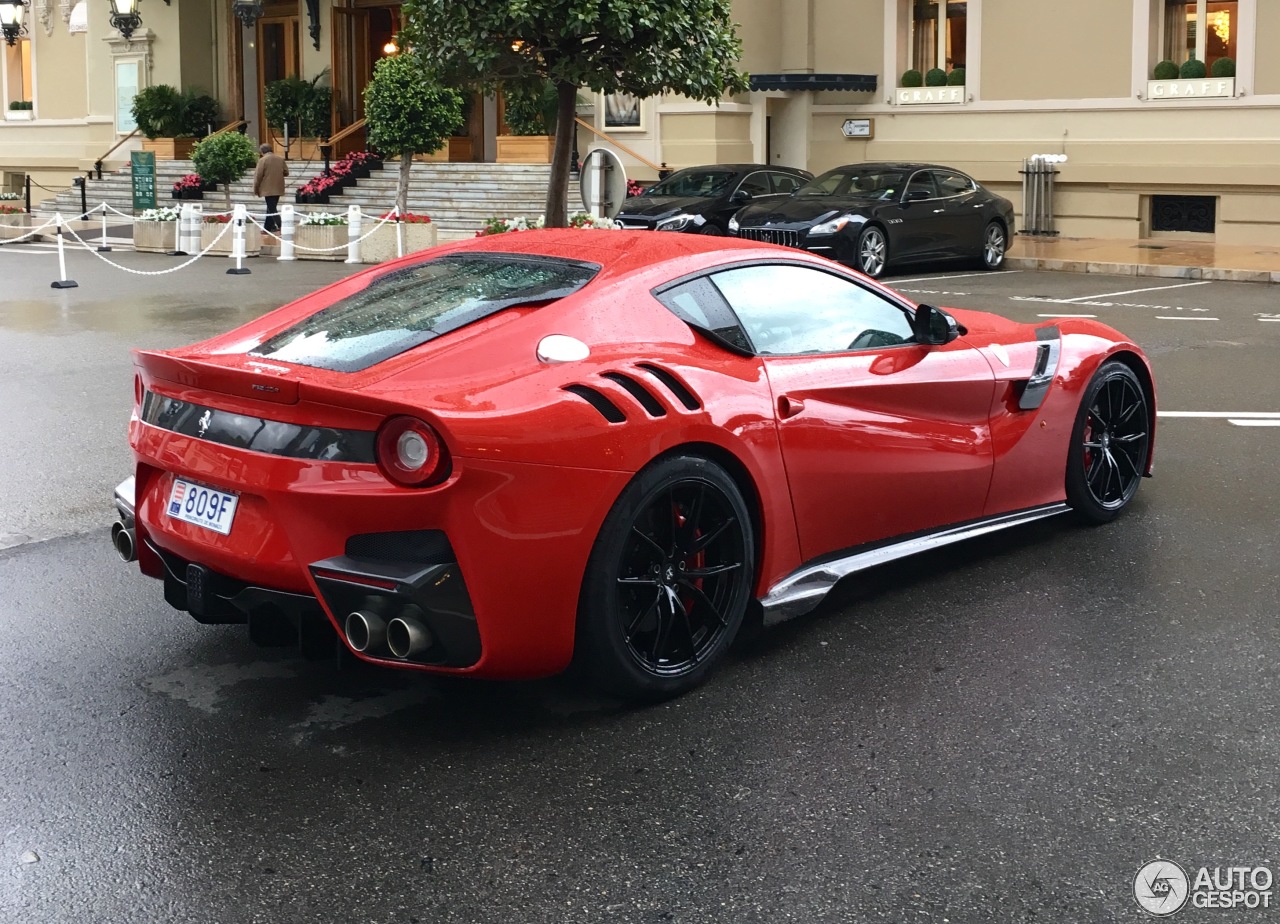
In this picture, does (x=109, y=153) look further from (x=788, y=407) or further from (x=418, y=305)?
(x=788, y=407)

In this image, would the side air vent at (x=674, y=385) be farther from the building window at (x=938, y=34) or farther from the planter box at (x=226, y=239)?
the building window at (x=938, y=34)

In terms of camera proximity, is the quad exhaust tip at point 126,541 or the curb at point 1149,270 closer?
the quad exhaust tip at point 126,541

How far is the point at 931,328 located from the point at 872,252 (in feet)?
48.2

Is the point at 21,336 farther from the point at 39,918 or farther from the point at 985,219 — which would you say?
the point at 985,219

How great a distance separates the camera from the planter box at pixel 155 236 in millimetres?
25859

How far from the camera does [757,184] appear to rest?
23.3 m

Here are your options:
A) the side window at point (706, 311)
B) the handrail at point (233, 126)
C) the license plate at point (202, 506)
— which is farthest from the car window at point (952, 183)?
the handrail at point (233, 126)

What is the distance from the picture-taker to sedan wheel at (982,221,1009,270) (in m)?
22.1

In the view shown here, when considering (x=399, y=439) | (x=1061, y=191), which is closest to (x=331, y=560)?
(x=399, y=439)

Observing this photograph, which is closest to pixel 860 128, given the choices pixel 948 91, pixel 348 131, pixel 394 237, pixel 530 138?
pixel 948 91

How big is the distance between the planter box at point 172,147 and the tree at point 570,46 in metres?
20.0

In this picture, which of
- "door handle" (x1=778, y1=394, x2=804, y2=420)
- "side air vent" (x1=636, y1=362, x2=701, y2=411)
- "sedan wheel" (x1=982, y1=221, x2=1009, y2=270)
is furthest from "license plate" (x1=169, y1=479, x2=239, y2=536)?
"sedan wheel" (x1=982, y1=221, x2=1009, y2=270)

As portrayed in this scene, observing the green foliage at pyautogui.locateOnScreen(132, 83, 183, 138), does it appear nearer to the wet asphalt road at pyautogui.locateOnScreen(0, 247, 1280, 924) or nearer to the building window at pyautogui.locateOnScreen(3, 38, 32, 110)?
the building window at pyautogui.locateOnScreen(3, 38, 32, 110)

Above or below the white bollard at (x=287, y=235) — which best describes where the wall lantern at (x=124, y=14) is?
above
